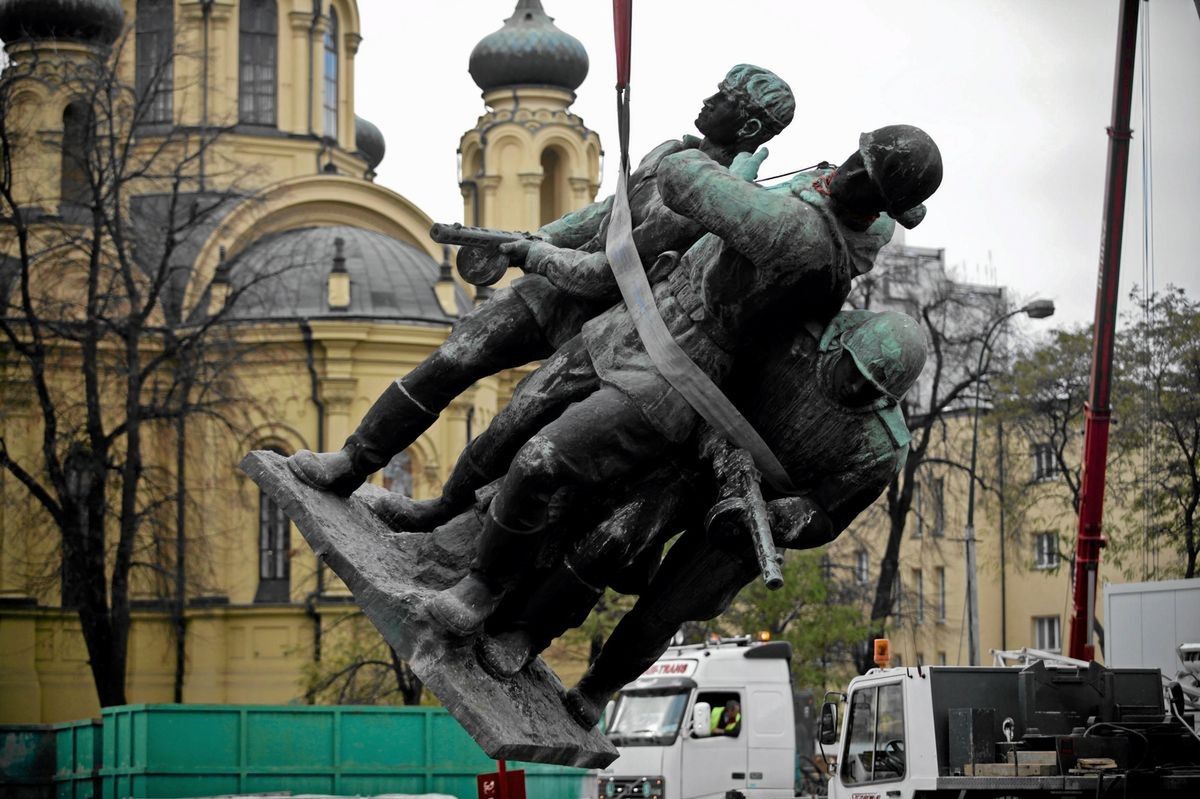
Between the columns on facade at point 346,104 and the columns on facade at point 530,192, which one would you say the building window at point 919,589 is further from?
the columns on facade at point 346,104

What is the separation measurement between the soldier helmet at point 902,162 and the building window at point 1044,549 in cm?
3772

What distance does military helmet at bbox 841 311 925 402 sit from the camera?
19.4ft

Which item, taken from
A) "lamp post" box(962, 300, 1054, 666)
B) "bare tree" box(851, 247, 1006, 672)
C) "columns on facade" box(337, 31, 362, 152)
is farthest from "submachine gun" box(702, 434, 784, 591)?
"columns on facade" box(337, 31, 362, 152)

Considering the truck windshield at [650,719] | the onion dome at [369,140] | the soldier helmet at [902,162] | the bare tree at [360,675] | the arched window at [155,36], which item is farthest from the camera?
the onion dome at [369,140]

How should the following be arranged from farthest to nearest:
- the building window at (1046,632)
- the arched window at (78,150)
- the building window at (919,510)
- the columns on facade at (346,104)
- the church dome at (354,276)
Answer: the columns on facade at (346,104), the church dome at (354,276), the building window at (1046,632), the building window at (919,510), the arched window at (78,150)

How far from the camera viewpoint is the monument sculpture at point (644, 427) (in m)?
5.91

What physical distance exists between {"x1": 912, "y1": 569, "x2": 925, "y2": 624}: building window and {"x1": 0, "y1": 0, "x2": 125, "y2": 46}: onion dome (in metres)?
22.7

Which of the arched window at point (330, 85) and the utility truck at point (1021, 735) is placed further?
the arched window at point (330, 85)

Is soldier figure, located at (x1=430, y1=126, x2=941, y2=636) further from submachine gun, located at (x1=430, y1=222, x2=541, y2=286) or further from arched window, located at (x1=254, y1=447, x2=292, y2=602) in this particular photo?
arched window, located at (x1=254, y1=447, x2=292, y2=602)

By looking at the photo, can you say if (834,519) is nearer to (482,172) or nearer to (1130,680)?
(1130,680)

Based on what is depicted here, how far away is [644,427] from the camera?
19.9ft

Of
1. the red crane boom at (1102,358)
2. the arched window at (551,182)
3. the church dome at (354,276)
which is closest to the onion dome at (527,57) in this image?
the arched window at (551,182)

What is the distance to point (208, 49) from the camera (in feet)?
187

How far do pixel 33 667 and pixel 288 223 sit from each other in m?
15.0
